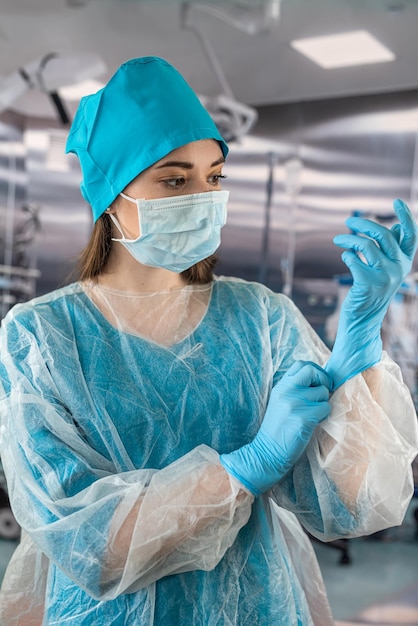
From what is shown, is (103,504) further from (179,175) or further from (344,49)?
(344,49)

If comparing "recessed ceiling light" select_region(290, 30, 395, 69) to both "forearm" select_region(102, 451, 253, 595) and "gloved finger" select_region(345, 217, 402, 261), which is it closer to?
"gloved finger" select_region(345, 217, 402, 261)

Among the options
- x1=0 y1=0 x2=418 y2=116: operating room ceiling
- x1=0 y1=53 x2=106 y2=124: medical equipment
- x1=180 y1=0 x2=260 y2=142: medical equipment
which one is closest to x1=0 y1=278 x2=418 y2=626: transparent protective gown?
x1=0 y1=0 x2=418 y2=116: operating room ceiling

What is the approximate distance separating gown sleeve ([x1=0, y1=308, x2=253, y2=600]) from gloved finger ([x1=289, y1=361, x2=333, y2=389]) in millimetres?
162

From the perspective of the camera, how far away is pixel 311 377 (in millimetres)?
978

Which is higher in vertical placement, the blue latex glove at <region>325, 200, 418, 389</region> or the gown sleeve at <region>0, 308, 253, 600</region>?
the blue latex glove at <region>325, 200, 418, 389</region>

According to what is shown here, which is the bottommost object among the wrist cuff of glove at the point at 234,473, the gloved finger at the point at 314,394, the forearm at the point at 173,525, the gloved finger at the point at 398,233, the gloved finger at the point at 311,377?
the forearm at the point at 173,525

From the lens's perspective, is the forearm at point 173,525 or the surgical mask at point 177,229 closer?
the forearm at point 173,525

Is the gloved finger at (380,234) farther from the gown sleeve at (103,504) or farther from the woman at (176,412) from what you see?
the gown sleeve at (103,504)

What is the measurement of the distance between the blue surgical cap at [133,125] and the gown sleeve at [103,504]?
34 centimetres

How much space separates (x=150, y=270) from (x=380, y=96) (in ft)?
10.0

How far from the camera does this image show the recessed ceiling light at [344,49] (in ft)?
11.5

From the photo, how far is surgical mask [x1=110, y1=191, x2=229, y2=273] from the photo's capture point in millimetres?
1096

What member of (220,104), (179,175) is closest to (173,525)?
(179,175)

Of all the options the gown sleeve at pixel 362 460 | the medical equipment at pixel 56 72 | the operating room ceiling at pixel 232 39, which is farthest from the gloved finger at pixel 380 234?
the medical equipment at pixel 56 72
